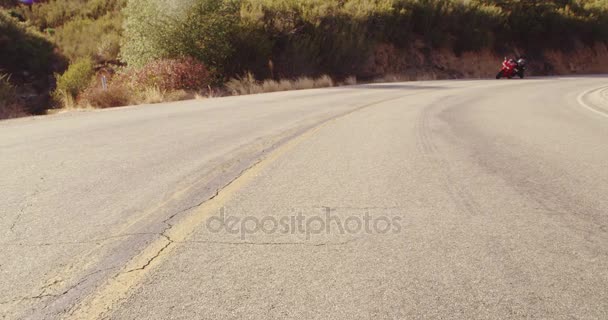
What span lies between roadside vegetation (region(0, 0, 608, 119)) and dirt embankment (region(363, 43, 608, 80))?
1.52 feet

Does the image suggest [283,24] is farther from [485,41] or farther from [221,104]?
[485,41]

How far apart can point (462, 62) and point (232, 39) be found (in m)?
16.5

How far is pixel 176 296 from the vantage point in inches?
91.6

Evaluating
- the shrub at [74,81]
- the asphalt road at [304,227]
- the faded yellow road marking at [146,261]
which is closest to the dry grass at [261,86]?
the shrub at [74,81]

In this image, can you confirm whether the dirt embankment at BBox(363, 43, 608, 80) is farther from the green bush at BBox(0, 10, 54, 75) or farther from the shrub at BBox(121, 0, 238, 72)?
the green bush at BBox(0, 10, 54, 75)

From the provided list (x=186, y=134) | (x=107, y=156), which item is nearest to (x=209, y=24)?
(x=186, y=134)

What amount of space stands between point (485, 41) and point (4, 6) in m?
32.8

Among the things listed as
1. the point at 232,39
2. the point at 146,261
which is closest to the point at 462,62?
the point at 232,39

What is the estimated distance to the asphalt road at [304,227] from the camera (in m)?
2.31

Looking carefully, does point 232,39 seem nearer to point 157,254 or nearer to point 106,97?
point 106,97

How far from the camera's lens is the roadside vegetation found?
17516 millimetres

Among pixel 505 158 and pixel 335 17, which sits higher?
pixel 335 17

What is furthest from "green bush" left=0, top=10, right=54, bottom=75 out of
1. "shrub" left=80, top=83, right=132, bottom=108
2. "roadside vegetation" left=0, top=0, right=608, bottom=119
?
"shrub" left=80, top=83, right=132, bottom=108

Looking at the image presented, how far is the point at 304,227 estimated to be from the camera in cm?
328
